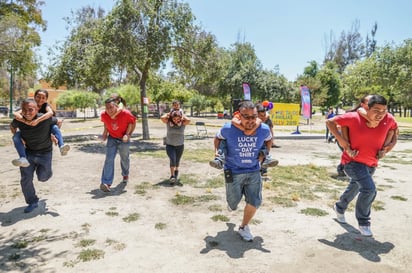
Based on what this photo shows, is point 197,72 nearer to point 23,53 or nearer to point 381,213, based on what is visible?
point 381,213

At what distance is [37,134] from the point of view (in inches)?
198

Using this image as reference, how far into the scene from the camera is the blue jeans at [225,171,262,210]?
4062 mm

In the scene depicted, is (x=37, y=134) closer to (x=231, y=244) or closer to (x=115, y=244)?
(x=115, y=244)

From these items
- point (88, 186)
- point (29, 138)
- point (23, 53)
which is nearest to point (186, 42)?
point (88, 186)

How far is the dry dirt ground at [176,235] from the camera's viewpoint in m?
3.53

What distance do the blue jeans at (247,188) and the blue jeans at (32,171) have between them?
3026 mm

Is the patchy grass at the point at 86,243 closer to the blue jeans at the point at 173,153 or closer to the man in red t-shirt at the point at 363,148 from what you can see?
the blue jeans at the point at 173,153

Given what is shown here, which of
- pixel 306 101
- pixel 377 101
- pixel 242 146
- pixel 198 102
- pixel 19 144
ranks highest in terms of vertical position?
pixel 198 102

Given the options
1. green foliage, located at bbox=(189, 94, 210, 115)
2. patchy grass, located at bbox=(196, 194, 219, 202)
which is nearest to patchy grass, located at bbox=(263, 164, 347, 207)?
patchy grass, located at bbox=(196, 194, 219, 202)

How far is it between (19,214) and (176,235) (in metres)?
2.55

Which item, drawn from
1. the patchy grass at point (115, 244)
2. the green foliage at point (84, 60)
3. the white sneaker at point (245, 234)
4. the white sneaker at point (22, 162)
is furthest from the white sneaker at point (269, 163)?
the green foliage at point (84, 60)

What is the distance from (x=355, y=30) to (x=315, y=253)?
92.7m

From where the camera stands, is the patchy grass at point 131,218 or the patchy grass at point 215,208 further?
the patchy grass at point 215,208

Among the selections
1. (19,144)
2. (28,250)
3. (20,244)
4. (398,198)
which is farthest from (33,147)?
(398,198)
